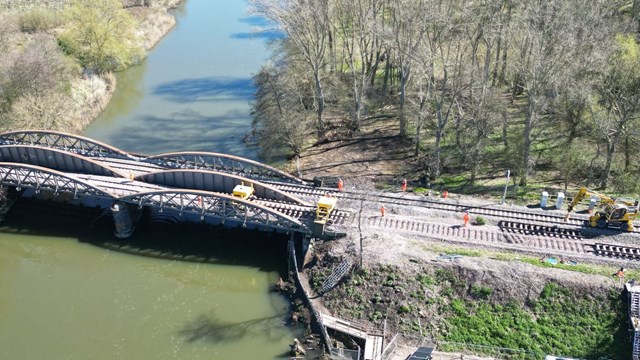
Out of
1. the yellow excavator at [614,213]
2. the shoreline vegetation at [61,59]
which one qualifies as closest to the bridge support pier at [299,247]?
the yellow excavator at [614,213]

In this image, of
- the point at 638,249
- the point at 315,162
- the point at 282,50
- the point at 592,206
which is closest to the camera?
the point at 638,249

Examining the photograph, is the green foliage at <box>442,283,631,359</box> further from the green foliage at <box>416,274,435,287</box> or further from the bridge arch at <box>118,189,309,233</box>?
the bridge arch at <box>118,189,309,233</box>

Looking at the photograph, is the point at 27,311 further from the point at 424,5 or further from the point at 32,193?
the point at 424,5

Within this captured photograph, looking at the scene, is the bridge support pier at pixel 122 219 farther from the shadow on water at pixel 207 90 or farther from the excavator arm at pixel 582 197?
the excavator arm at pixel 582 197

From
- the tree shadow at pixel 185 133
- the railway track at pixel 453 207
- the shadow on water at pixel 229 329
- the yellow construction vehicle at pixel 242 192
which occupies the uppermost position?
the yellow construction vehicle at pixel 242 192

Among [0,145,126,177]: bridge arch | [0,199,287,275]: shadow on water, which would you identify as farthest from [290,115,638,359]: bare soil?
[0,145,126,177]: bridge arch

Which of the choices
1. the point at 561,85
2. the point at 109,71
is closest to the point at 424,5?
the point at 561,85
